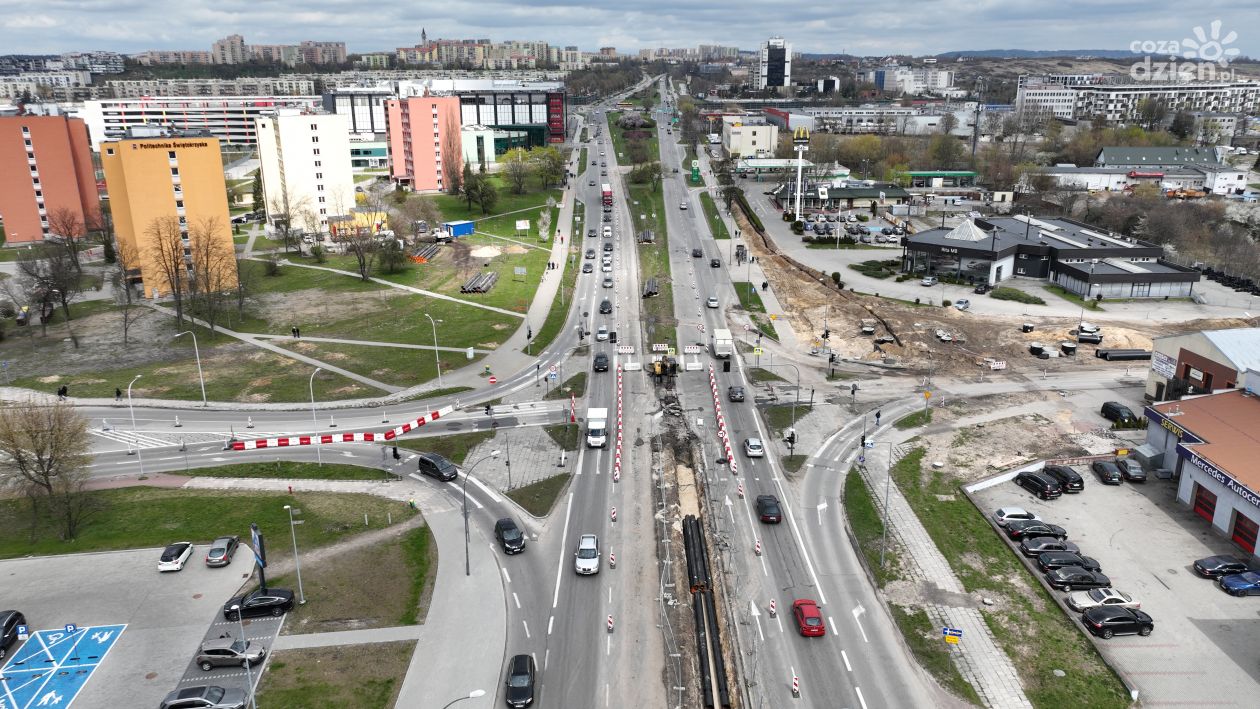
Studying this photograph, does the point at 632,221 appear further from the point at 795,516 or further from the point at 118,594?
the point at 118,594

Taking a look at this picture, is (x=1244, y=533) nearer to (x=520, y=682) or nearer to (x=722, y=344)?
(x=520, y=682)

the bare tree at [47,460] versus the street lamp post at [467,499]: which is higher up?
the bare tree at [47,460]

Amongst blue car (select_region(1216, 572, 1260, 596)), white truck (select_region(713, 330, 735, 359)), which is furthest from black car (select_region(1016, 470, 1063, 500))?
white truck (select_region(713, 330, 735, 359))

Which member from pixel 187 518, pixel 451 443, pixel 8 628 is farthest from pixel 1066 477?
pixel 8 628

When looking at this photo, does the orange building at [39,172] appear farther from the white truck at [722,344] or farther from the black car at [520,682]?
the black car at [520,682]

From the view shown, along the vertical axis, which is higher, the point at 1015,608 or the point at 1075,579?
the point at 1075,579

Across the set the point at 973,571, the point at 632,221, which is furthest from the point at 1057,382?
the point at 632,221

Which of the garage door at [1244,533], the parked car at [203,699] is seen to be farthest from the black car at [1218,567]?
the parked car at [203,699]

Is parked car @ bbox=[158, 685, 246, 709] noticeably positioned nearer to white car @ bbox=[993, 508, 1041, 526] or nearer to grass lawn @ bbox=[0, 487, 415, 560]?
grass lawn @ bbox=[0, 487, 415, 560]
